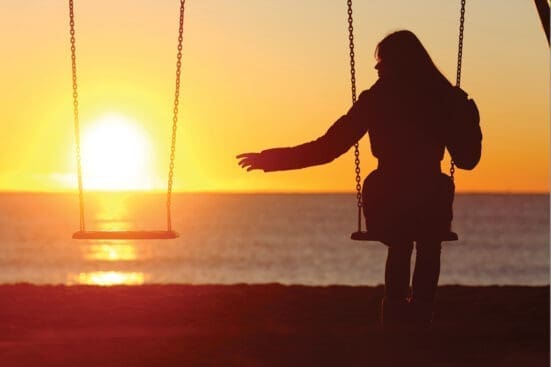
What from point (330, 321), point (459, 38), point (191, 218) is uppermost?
point (459, 38)

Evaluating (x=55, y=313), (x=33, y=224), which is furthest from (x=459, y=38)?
(x=33, y=224)

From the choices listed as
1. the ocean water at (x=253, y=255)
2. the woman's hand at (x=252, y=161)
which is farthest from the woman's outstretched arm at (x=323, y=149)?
the ocean water at (x=253, y=255)

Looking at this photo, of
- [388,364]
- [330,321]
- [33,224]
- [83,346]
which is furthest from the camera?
[33,224]

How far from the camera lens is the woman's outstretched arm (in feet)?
30.1

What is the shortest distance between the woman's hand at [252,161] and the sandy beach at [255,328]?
1.36m

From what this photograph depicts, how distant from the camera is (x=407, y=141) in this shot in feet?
29.8

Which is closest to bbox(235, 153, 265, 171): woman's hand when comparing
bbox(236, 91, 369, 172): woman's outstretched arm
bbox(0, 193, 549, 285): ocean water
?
bbox(236, 91, 369, 172): woman's outstretched arm

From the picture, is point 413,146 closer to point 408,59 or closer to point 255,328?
point 408,59

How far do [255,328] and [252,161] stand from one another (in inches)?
157

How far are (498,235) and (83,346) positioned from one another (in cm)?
11463

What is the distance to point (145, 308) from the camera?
48.5ft

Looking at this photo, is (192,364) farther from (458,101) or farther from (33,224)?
(33,224)

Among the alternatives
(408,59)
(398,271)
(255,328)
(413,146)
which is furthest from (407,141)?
(255,328)

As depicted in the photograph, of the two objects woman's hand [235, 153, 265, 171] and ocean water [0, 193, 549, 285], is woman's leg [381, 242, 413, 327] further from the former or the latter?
ocean water [0, 193, 549, 285]
